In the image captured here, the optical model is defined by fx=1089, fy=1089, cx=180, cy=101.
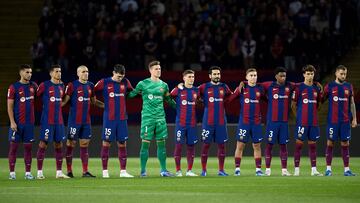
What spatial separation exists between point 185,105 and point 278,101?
178 centimetres

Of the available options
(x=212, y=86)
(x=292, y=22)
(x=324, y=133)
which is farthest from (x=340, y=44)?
(x=212, y=86)

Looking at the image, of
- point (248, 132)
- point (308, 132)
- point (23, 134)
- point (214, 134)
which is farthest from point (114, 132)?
point (308, 132)

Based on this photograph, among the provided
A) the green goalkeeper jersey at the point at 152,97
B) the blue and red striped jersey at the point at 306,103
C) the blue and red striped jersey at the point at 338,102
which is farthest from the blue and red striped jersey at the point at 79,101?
the blue and red striped jersey at the point at 338,102

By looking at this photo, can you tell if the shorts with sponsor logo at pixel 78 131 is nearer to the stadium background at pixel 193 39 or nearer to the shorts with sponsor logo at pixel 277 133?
the shorts with sponsor logo at pixel 277 133

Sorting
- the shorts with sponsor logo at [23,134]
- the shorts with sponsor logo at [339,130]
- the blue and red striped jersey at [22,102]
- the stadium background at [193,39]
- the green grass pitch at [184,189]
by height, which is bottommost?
the green grass pitch at [184,189]

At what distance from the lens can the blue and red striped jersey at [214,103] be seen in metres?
20.9

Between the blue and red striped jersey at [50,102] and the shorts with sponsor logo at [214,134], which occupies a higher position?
the blue and red striped jersey at [50,102]

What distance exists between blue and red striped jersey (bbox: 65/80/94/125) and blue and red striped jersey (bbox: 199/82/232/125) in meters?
2.21

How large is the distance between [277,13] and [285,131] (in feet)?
36.0

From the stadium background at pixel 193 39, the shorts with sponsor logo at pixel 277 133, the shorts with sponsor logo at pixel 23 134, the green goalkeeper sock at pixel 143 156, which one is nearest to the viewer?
the shorts with sponsor logo at pixel 23 134

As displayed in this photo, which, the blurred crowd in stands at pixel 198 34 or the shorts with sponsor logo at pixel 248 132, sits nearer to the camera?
the shorts with sponsor logo at pixel 248 132

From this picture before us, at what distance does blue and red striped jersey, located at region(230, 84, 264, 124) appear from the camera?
20.8 meters

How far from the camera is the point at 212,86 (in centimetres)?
2105

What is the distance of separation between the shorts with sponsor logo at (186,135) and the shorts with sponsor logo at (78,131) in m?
1.71
